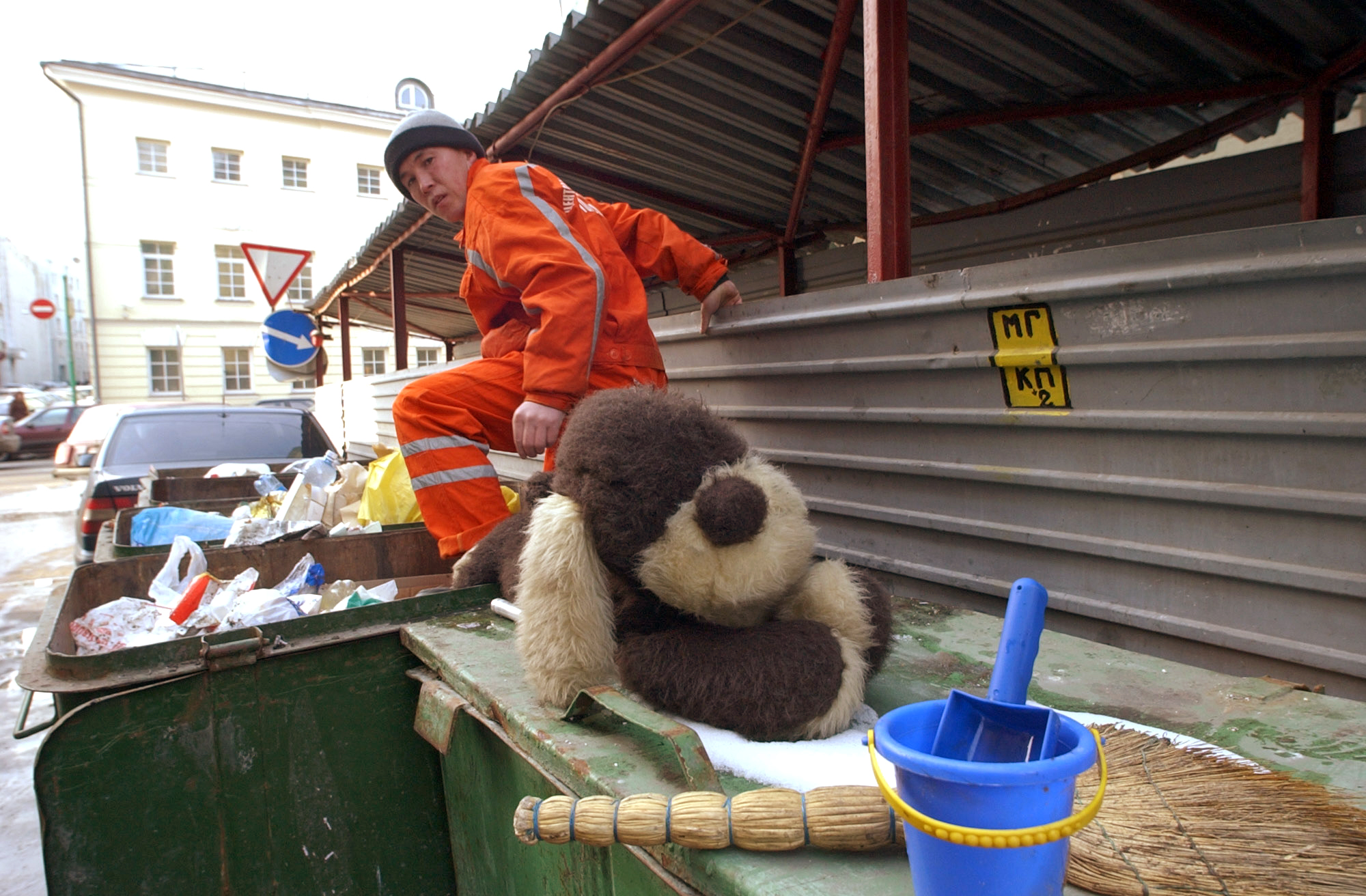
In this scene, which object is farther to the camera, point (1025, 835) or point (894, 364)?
point (894, 364)

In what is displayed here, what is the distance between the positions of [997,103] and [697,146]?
61.6 inches

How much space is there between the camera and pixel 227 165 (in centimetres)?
2311

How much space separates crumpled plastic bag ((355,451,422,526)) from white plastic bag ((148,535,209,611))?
2.46 ft

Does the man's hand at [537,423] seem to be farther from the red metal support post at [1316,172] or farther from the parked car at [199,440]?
the parked car at [199,440]

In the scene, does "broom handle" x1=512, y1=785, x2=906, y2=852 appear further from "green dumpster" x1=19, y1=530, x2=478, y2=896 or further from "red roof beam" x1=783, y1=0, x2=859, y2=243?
"red roof beam" x1=783, y1=0, x2=859, y2=243

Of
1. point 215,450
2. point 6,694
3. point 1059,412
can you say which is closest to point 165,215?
point 215,450

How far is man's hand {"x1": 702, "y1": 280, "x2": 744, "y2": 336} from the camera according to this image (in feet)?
8.76

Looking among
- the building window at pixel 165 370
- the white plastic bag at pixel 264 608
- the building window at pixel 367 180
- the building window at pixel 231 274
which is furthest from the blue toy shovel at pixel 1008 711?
the building window at pixel 367 180

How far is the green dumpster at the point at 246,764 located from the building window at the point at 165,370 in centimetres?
2473

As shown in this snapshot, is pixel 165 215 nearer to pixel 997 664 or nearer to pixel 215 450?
pixel 215 450

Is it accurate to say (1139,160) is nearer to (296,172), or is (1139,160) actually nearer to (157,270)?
(157,270)

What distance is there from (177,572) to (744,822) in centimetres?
229

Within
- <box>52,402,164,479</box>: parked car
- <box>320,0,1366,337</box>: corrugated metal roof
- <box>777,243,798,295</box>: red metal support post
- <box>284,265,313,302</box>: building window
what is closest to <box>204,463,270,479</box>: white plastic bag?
<box>320,0,1366,337</box>: corrugated metal roof

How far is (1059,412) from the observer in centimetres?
178
